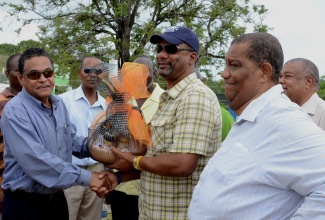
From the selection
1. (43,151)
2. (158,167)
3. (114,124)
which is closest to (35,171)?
(43,151)

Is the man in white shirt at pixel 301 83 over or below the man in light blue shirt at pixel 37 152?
over

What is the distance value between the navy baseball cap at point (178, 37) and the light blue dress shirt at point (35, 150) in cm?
103

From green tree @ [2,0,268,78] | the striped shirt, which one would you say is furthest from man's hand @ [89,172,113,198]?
green tree @ [2,0,268,78]

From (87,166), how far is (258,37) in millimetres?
3180

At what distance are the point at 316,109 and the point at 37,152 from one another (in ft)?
9.48

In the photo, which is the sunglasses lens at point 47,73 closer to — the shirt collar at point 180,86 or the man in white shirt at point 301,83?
the shirt collar at point 180,86

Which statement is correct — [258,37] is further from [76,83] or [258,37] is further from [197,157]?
[76,83]

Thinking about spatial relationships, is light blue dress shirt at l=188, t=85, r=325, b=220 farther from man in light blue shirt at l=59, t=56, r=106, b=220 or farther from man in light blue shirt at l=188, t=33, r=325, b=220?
man in light blue shirt at l=59, t=56, r=106, b=220

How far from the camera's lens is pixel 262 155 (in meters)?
1.66

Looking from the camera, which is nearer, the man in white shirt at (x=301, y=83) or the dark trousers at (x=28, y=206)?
the dark trousers at (x=28, y=206)

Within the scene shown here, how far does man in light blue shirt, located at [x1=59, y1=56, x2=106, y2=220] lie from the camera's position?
4680mm

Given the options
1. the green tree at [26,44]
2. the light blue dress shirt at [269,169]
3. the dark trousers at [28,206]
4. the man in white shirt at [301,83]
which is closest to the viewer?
the light blue dress shirt at [269,169]

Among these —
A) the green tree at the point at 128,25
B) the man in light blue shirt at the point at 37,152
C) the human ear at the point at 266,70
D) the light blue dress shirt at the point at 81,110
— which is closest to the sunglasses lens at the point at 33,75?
the man in light blue shirt at the point at 37,152

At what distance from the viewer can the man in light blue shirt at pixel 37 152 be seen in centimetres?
289
